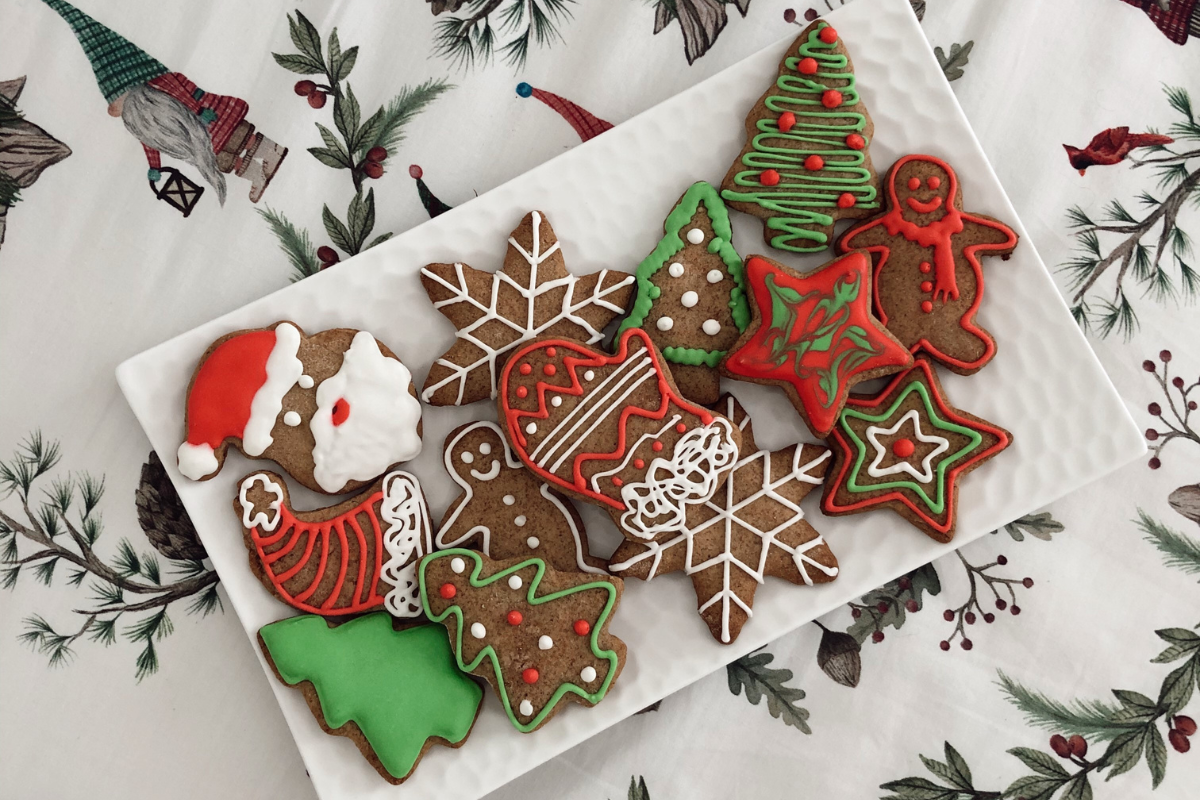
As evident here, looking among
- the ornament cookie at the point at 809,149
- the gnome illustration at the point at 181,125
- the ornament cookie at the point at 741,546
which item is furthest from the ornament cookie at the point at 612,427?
the gnome illustration at the point at 181,125

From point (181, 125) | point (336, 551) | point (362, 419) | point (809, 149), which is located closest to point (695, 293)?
point (809, 149)

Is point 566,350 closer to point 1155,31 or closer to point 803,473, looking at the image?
point 803,473

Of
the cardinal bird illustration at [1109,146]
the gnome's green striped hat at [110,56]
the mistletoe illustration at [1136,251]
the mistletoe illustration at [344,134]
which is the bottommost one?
the mistletoe illustration at [1136,251]

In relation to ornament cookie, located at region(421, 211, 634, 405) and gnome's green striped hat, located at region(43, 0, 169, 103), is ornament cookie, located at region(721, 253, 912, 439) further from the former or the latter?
gnome's green striped hat, located at region(43, 0, 169, 103)

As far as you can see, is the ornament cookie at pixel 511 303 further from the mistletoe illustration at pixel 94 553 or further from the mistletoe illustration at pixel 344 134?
the mistletoe illustration at pixel 94 553

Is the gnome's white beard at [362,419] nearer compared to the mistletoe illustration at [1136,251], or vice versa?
the gnome's white beard at [362,419]

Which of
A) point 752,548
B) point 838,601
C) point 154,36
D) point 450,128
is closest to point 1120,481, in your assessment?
point 838,601

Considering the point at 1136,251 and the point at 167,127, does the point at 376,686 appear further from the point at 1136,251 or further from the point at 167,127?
the point at 1136,251
